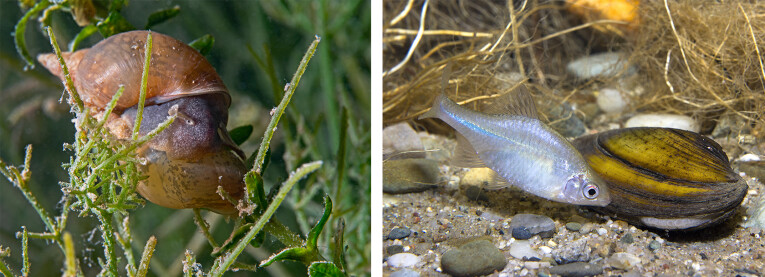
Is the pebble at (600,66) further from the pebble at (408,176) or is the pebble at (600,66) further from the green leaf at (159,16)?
the green leaf at (159,16)

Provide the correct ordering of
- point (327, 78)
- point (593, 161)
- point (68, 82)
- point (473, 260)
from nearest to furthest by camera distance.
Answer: point (68, 82), point (473, 260), point (593, 161), point (327, 78)

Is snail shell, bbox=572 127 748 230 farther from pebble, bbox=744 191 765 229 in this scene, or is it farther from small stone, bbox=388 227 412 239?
small stone, bbox=388 227 412 239

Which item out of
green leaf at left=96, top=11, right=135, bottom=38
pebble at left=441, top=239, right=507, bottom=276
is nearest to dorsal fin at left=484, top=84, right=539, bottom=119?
pebble at left=441, top=239, right=507, bottom=276

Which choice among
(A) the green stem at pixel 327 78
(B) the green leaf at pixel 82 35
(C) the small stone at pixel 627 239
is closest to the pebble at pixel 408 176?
(A) the green stem at pixel 327 78

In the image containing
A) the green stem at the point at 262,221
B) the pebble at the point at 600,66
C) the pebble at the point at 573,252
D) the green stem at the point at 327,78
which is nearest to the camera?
the green stem at the point at 262,221

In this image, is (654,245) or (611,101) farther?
(611,101)

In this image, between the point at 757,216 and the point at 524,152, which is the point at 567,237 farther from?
the point at 757,216

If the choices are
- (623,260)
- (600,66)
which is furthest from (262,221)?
(600,66)

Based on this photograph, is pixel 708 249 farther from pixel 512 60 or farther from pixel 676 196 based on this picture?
pixel 512 60
